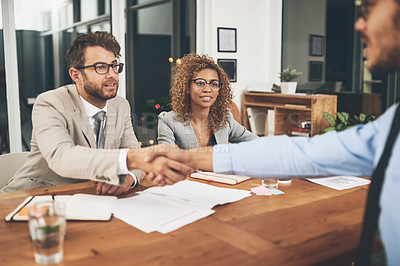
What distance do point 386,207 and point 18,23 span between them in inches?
159

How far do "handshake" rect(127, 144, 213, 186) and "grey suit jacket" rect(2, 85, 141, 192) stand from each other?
92 mm

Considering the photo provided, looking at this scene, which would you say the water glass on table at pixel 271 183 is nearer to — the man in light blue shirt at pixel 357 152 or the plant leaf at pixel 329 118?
the man in light blue shirt at pixel 357 152

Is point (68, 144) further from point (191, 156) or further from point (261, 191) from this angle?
point (261, 191)

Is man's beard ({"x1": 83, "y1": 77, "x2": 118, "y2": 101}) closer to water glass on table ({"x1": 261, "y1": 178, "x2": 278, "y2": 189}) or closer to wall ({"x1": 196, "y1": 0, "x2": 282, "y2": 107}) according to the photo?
water glass on table ({"x1": 261, "y1": 178, "x2": 278, "y2": 189})

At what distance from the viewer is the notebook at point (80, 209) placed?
138cm

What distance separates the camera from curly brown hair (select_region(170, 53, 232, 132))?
2.88 metres

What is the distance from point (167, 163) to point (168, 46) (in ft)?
12.2

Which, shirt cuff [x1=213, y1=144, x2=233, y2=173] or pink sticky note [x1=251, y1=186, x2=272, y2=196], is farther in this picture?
pink sticky note [x1=251, y1=186, x2=272, y2=196]

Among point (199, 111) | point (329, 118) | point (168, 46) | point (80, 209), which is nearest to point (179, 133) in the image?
point (199, 111)

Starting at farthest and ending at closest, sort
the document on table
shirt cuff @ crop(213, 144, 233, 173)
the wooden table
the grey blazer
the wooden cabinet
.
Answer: the wooden cabinet, the grey blazer, shirt cuff @ crop(213, 144, 233, 173), the document on table, the wooden table

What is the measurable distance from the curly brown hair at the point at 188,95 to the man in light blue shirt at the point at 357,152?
1.24 metres

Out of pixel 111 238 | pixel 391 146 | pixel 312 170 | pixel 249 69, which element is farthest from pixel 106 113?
pixel 249 69

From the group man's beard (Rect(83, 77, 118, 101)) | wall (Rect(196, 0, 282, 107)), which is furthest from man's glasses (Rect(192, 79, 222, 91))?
wall (Rect(196, 0, 282, 107))

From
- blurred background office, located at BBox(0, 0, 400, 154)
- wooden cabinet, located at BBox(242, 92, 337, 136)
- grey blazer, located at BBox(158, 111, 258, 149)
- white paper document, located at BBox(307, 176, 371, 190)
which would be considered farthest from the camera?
wooden cabinet, located at BBox(242, 92, 337, 136)
